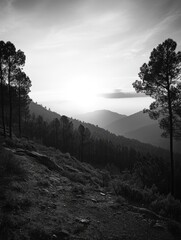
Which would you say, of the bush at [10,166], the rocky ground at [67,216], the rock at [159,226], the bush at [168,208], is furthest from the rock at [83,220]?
the bush at [10,166]

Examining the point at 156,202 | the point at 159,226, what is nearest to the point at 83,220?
the point at 159,226

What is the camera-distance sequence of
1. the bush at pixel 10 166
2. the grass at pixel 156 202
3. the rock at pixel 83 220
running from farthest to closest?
the bush at pixel 10 166
the grass at pixel 156 202
the rock at pixel 83 220

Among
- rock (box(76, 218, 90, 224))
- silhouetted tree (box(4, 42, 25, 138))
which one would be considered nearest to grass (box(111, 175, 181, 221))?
rock (box(76, 218, 90, 224))

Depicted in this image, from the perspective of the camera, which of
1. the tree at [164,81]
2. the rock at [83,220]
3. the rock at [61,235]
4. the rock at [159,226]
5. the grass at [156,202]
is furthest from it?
the tree at [164,81]

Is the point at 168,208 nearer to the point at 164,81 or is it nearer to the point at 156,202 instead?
the point at 156,202

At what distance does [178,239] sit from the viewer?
18.8 ft

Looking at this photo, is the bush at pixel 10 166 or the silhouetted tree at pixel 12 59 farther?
the silhouetted tree at pixel 12 59

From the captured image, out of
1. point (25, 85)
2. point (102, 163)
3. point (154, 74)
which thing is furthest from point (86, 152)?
point (154, 74)

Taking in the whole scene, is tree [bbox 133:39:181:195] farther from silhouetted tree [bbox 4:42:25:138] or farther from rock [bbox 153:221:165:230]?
silhouetted tree [bbox 4:42:25:138]

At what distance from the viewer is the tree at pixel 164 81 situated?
1310 centimetres

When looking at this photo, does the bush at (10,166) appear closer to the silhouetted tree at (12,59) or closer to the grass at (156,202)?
the grass at (156,202)

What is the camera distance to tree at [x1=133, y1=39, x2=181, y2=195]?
13.1m

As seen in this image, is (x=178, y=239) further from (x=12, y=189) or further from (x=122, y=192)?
(x=12, y=189)

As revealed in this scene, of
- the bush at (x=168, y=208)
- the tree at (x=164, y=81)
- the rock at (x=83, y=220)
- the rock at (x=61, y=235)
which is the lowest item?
the bush at (x=168, y=208)
